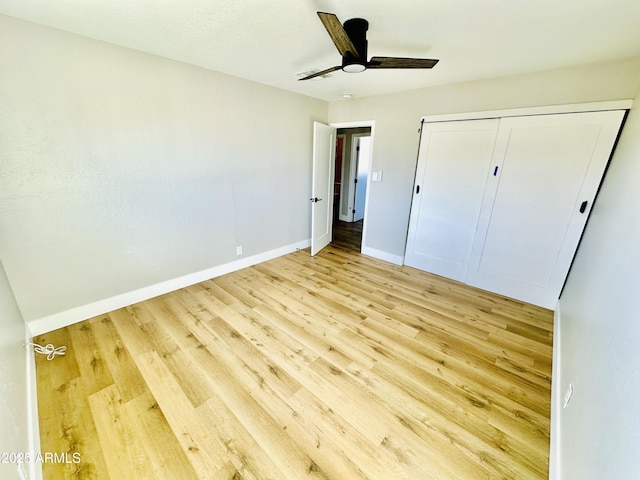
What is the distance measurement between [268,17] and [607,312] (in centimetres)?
251

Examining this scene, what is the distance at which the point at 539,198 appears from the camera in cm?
256

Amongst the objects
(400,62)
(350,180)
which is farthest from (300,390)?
(350,180)

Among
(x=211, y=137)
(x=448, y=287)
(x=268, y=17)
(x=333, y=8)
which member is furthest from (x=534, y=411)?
(x=211, y=137)

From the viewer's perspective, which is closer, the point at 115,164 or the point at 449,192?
the point at 115,164

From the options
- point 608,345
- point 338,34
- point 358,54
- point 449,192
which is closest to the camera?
point 608,345

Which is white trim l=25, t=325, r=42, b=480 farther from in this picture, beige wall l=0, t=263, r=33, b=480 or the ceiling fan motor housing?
the ceiling fan motor housing

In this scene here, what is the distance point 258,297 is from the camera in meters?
2.75

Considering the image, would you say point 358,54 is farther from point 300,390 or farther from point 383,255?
point 383,255

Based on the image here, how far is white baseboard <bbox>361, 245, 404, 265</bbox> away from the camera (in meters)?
3.73

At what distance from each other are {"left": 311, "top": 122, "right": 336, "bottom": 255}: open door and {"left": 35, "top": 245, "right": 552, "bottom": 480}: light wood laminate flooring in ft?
5.14

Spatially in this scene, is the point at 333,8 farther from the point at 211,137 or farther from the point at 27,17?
the point at 27,17

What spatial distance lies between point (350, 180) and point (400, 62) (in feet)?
13.5

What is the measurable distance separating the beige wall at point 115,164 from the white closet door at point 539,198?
2.83 metres

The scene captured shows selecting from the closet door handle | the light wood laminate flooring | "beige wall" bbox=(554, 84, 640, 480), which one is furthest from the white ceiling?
the light wood laminate flooring
